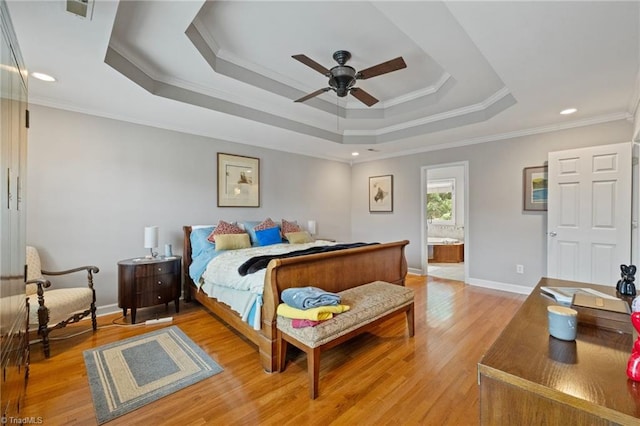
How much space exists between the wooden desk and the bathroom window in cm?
762

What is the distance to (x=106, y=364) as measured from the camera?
227 centimetres

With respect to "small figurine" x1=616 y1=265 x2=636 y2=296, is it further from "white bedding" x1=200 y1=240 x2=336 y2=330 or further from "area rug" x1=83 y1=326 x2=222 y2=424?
"area rug" x1=83 y1=326 x2=222 y2=424

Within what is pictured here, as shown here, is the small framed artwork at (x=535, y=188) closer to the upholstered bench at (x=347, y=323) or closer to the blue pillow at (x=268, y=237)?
the upholstered bench at (x=347, y=323)

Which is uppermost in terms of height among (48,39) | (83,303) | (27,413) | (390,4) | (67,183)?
(390,4)

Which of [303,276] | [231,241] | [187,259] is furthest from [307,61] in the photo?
[187,259]

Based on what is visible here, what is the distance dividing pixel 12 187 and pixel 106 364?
4.95 feet

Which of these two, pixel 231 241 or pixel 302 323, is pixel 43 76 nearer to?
pixel 231 241

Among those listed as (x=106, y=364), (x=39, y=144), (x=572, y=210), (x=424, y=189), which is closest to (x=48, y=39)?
(x=39, y=144)

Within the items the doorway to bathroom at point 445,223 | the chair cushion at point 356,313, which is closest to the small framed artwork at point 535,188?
the doorway to bathroom at point 445,223

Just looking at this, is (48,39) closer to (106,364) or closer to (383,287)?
(106,364)

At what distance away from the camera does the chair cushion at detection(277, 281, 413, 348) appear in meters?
1.94

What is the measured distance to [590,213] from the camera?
348 cm

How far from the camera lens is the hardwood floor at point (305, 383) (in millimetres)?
1736

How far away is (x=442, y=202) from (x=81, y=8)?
8620 millimetres
